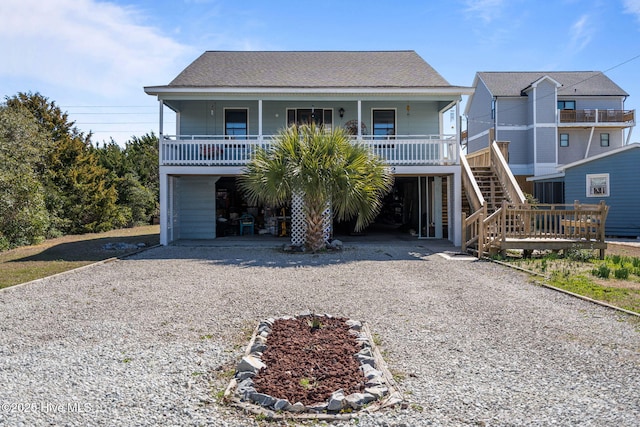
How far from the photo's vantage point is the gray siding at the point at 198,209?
16531 mm

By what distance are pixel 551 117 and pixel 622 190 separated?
1569cm

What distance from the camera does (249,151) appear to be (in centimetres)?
1453

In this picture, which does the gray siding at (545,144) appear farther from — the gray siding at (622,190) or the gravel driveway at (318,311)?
the gravel driveway at (318,311)

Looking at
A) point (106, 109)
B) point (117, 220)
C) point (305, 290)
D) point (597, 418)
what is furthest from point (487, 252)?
point (106, 109)

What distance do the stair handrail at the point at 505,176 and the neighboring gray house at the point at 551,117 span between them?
1882 cm

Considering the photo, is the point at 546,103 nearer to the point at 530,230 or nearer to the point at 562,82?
the point at 562,82

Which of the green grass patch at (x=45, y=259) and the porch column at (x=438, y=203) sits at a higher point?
the porch column at (x=438, y=203)

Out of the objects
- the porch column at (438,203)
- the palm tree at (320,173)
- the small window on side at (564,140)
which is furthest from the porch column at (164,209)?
the small window on side at (564,140)

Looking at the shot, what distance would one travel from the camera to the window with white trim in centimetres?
1836

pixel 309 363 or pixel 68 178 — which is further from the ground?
pixel 68 178

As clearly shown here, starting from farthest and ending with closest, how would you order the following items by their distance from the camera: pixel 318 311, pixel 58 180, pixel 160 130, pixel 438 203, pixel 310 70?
pixel 58 180 < pixel 310 70 < pixel 438 203 < pixel 160 130 < pixel 318 311

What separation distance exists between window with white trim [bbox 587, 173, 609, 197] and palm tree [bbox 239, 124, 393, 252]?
469 inches

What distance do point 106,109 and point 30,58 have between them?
1902 centimetres

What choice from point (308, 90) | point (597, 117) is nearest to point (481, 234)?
point (308, 90)
